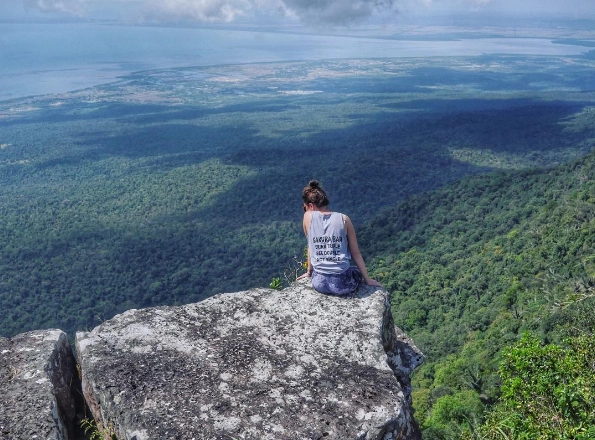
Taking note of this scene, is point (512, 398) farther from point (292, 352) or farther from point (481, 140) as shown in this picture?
point (481, 140)

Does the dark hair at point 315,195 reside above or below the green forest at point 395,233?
above

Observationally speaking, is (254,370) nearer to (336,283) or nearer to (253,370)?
(253,370)

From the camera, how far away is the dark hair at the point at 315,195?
778cm

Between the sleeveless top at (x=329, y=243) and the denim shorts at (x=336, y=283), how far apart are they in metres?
0.08

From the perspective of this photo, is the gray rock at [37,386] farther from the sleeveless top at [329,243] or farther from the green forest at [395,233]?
the green forest at [395,233]

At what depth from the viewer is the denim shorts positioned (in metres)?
7.57

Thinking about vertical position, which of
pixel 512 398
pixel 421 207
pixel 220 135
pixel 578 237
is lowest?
pixel 220 135

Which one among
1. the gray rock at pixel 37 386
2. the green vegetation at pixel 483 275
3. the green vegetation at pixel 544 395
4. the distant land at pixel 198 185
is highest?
the gray rock at pixel 37 386

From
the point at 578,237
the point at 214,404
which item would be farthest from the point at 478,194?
the point at 214,404

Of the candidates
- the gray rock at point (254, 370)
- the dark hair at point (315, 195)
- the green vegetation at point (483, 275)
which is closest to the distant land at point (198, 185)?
the green vegetation at point (483, 275)

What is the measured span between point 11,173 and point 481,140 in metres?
124

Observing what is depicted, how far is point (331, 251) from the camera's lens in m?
7.62

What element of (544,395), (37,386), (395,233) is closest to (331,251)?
(544,395)

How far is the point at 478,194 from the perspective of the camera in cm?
6788
